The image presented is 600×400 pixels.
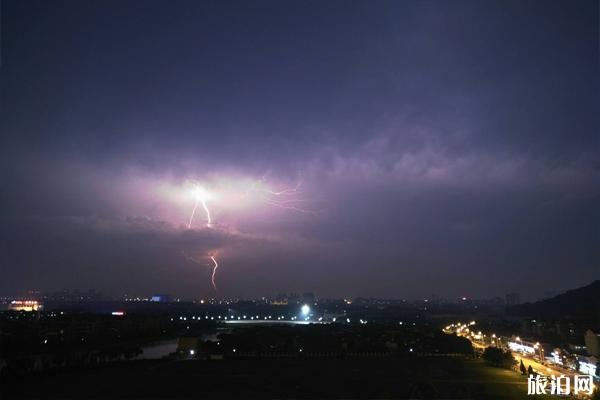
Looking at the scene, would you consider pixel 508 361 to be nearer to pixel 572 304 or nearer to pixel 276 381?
pixel 276 381

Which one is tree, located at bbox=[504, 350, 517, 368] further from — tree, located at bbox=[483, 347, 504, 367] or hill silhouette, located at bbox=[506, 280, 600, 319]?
hill silhouette, located at bbox=[506, 280, 600, 319]

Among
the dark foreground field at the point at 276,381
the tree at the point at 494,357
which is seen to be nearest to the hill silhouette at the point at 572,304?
the tree at the point at 494,357

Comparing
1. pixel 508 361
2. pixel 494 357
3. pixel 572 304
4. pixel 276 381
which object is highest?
pixel 572 304

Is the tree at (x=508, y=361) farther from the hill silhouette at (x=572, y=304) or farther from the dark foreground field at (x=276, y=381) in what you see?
the hill silhouette at (x=572, y=304)

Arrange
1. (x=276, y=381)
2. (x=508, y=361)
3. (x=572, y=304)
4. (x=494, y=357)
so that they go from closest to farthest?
(x=276, y=381) → (x=508, y=361) → (x=494, y=357) → (x=572, y=304)

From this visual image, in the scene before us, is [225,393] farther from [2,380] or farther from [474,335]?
[474,335]

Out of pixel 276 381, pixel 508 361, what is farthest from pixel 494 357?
pixel 276 381

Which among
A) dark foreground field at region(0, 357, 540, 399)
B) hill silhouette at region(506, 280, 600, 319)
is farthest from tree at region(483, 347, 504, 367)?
hill silhouette at region(506, 280, 600, 319)

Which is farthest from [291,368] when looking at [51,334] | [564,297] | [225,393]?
[564,297]
